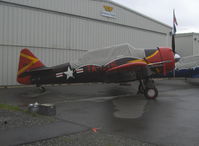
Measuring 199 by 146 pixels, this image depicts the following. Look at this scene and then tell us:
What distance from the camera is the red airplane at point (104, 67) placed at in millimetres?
11156

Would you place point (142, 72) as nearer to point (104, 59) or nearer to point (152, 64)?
point (152, 64)

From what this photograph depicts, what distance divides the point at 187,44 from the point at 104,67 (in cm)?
2389

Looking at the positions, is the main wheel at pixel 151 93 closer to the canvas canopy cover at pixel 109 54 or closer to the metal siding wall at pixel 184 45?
the canvas canopy cover at pixel 109 54

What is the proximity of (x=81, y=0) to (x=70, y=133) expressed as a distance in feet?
48.7

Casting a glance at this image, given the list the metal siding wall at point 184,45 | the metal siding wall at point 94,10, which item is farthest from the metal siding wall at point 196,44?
the metal siding wall at point 94,10

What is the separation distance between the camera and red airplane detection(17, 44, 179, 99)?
1116cm

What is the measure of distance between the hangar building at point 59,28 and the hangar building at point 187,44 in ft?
36.1

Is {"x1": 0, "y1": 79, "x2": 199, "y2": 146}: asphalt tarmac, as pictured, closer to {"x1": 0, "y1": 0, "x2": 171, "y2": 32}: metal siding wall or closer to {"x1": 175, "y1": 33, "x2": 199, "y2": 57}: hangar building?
{"x1": 0, "y1": 0, "x2": 171, "y2": 32}: metal siding wall

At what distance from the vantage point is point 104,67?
11391 millimetres

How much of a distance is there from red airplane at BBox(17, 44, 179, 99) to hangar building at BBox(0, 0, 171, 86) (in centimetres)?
375

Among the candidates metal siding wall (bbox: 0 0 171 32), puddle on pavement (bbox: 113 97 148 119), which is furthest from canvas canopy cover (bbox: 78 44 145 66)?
metal siding wall (bbox: 0 0 171 32)

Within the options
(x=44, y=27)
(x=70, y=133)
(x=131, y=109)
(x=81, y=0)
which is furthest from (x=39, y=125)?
(x=81, y=0)

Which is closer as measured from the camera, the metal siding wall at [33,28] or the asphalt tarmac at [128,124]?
the asphalt tarmac at [128,124]

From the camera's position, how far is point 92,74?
11.6 meters
